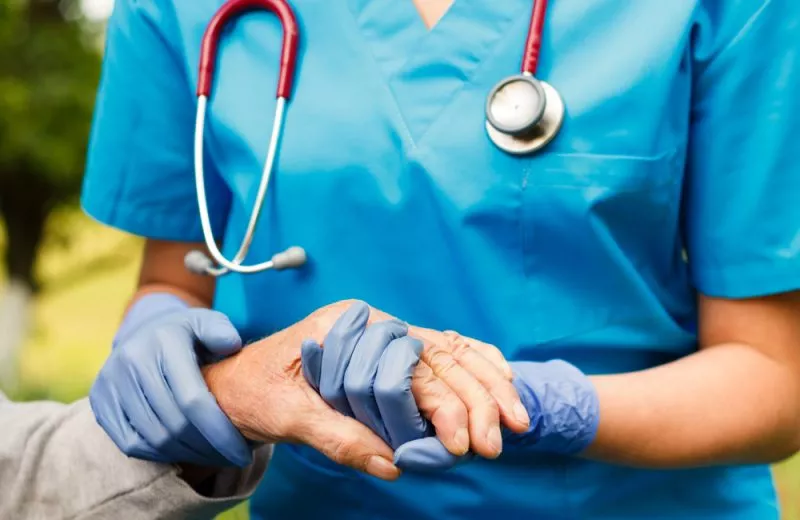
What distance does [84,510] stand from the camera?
97cm

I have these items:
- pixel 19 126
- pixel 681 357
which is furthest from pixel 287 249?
pixel 19 126

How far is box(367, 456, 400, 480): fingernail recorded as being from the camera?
0.81 meters

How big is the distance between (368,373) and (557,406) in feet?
0.73

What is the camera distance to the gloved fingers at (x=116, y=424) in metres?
0.96

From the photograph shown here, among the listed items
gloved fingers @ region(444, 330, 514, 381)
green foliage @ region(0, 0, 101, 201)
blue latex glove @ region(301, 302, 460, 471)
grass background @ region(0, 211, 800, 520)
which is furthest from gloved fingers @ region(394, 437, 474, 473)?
green foliage @ region(0, 0, 101, 201)

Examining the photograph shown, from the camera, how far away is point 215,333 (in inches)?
37.7

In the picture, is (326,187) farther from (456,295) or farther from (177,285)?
(177,285)

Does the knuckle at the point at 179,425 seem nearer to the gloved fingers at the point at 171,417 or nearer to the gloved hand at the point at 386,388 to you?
the gloved fingers at the point at 171,417

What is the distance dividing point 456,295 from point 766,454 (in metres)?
0.40

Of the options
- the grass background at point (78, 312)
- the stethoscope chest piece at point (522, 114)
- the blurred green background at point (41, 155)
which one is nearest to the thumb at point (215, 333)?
the stethoscope chest piece at point (522, 114)

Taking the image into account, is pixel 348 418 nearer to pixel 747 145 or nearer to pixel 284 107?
pixel 284 107

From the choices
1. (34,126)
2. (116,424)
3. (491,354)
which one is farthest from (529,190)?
(34,126)

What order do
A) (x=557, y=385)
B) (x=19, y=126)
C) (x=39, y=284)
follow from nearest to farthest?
1. (x=557, y=385)
2. (x=19, y=126)
3. (x=39, y=284)

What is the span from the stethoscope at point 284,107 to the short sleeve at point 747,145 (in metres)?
0.17
